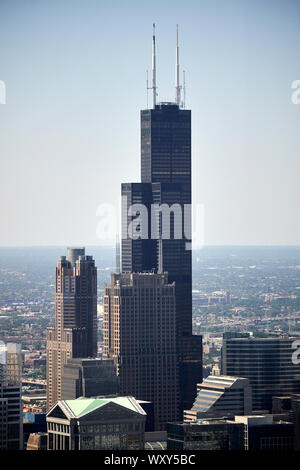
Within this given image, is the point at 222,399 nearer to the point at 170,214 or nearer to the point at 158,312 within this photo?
the point at 158,312

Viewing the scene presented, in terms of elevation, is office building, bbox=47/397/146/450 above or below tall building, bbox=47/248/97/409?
below

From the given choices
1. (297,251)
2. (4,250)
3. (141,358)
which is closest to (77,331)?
(141,358)

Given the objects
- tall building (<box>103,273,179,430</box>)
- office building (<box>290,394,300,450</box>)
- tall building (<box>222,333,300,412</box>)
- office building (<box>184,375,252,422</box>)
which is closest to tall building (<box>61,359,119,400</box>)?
office building (<box>184,375,252,422</box>)

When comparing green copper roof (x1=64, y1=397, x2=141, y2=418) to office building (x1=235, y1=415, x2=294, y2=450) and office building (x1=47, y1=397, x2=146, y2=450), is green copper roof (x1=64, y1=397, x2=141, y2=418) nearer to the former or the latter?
office building (x1=47, y1=397, x2=146, y2=450)

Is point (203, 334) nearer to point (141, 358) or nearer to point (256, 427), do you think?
point (141, 358)

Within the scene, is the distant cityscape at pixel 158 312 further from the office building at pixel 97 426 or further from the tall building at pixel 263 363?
the office building at pixel 97 426
